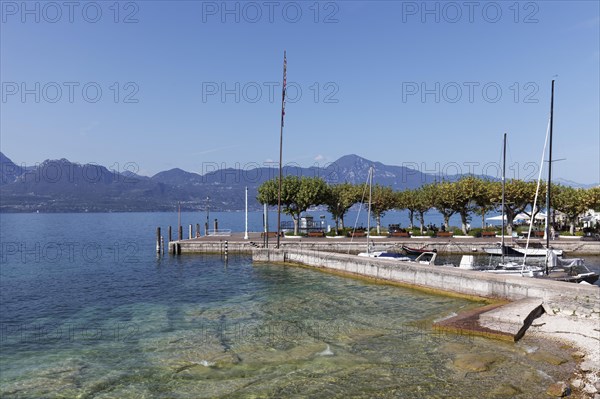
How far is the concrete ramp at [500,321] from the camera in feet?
56.0

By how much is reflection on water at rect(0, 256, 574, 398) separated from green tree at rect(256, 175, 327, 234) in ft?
105

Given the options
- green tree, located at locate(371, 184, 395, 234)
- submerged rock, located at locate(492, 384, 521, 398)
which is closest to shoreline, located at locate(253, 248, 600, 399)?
submerged rock, located at locate(492, 384, 521, 398)

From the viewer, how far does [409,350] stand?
1658 cm

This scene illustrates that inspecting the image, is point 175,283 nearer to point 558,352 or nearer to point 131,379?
point 131,379

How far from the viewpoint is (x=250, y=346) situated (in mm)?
17891

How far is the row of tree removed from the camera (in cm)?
5766

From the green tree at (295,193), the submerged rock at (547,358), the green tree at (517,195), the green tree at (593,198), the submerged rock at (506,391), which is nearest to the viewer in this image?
the submerged rock at (506,391)

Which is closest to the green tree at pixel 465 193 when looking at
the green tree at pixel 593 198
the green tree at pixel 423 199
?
the green tree at pixel 423 199

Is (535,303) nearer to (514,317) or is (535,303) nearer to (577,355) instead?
(514,317)

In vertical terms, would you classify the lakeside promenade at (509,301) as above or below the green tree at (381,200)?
below

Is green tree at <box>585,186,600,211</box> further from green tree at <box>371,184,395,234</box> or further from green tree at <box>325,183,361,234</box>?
green tree at <box>325,183,361,234</box>

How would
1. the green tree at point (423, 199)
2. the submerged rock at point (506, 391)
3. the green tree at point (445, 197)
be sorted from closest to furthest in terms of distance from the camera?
the submerged rock at point (506, 391) → the green tree at point (445, 197) → the green tree at point (423, 199)

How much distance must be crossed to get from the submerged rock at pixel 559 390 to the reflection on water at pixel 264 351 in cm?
36

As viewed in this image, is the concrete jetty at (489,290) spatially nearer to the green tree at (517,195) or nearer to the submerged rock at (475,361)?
the submerged rock at (475,361)
